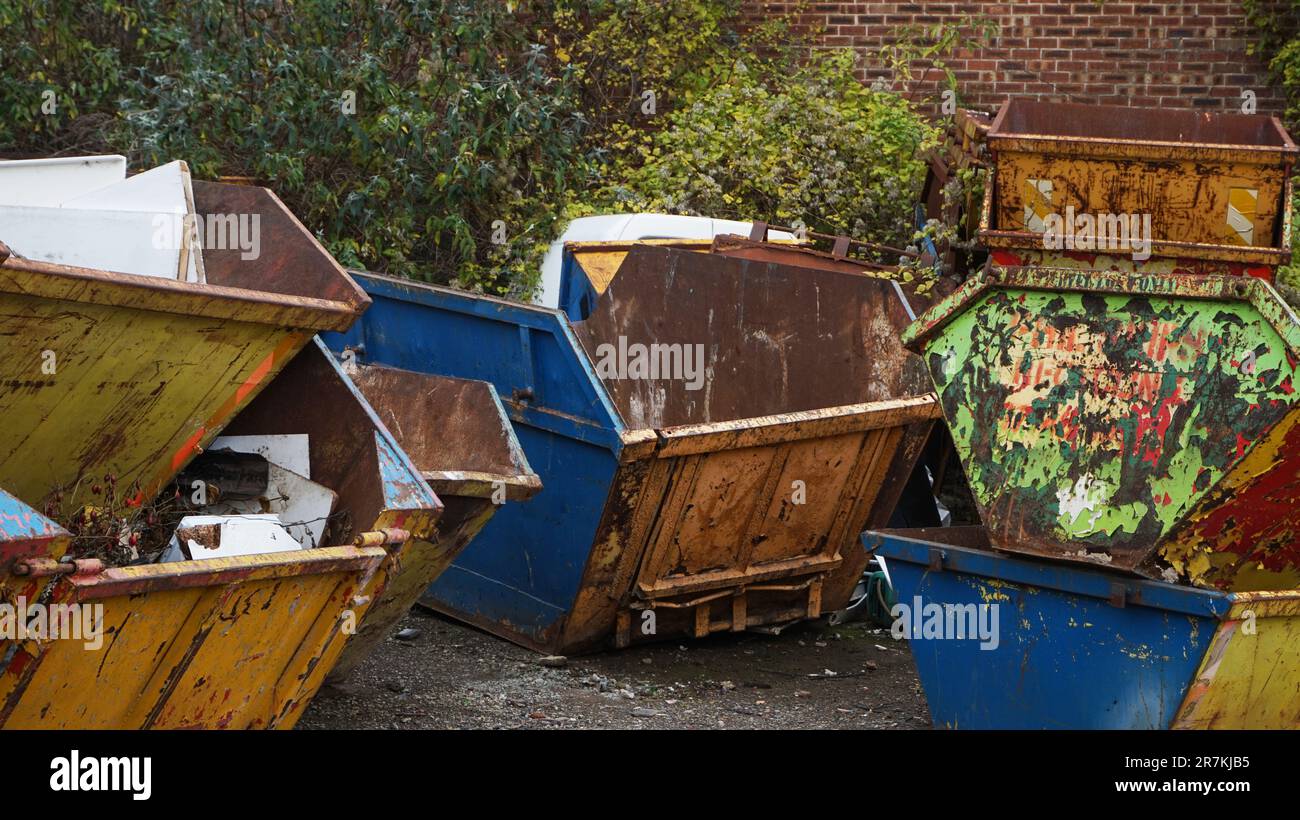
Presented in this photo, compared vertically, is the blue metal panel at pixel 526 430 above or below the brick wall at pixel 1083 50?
below

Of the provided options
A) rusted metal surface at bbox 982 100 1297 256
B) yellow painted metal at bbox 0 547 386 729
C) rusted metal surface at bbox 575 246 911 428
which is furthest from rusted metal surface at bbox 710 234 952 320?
yellow painted metal at bbox 0 547 386 729

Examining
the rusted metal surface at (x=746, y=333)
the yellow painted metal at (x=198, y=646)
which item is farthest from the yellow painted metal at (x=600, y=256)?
the yellow painted metal at (x=198, y=646)

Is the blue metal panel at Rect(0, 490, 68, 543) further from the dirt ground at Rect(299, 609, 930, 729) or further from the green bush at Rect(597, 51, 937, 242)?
the green bush at Rect(597, 51, 937, 242)

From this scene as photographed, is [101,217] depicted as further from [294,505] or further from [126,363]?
[294,505]

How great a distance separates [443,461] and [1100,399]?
221 centimetres

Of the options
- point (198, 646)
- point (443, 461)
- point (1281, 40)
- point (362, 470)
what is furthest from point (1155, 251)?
point (1281, 40)

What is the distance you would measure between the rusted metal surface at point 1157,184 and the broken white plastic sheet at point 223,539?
130 inches

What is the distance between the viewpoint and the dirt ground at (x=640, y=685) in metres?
4.79

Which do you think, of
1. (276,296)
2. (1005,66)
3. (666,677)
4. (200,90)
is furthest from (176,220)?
(1005,66)

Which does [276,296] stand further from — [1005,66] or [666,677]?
[1005,66]

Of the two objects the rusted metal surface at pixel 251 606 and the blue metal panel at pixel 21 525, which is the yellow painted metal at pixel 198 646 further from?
the blue metal panel at pixel 21 525

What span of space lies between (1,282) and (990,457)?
2.72 m

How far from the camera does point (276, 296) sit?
3924mm

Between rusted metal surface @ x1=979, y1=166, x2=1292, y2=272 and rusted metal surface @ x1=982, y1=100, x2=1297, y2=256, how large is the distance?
0.01 m
